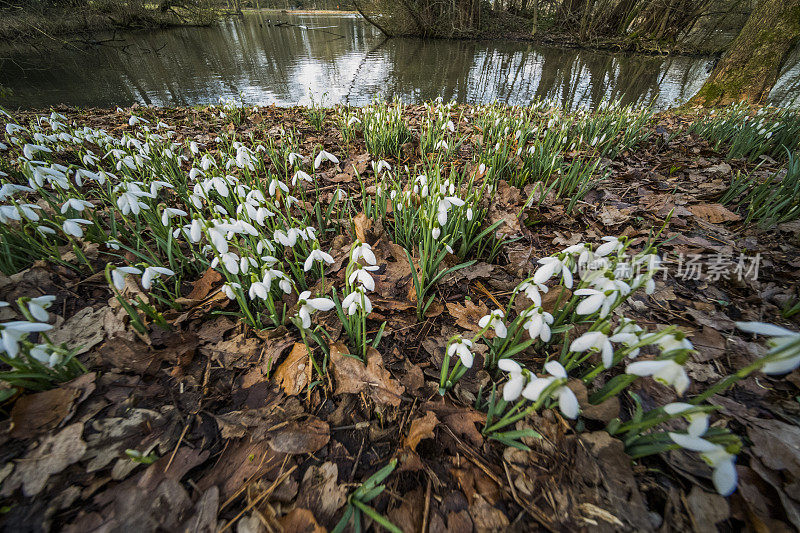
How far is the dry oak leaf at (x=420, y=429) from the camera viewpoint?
105cm

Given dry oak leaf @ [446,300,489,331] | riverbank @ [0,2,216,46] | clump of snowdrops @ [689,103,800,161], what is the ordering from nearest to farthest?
dry oak leaf @ [446,300,489,331]
clump of snowdrops @ [689,103,800,161]
riverbank @ [0,2,216,46]

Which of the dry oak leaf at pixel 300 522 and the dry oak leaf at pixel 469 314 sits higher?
the dry oak leaf at pixel 469 314

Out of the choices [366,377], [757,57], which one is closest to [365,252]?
[366,377]

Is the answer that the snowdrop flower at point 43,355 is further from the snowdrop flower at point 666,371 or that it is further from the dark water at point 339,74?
the dark water at point 339,74

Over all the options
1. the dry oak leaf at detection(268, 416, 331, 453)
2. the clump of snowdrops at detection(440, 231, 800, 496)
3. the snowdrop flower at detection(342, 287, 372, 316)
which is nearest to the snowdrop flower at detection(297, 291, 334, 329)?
the snowdrop flower at detection(342, 287, 372, 316)

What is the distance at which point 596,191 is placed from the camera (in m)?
2.59

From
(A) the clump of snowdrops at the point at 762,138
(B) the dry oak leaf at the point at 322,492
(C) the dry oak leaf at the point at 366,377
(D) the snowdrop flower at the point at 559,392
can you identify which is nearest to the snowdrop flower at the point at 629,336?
(D) the snowdrop flower at the point at 559,392

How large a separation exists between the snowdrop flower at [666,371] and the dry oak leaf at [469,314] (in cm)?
71

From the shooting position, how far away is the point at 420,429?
42.3 inches

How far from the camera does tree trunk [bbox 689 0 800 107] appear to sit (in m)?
5.03

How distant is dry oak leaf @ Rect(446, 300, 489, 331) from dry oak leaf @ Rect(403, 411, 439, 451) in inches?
19.5

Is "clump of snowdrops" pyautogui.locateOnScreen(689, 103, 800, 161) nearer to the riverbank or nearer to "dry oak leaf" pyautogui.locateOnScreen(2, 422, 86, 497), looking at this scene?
"dry oak leaf" pyautogui.locateOnScreen(2, 422, 86, 497)

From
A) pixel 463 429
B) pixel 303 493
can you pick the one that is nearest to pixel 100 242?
pixel 303 493

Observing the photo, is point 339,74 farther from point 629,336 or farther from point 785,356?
point 785,356
